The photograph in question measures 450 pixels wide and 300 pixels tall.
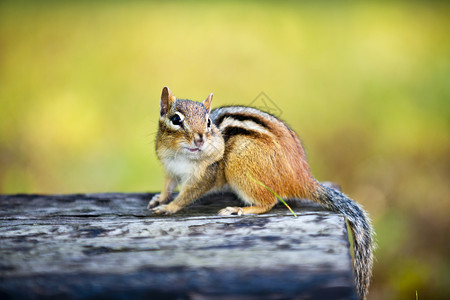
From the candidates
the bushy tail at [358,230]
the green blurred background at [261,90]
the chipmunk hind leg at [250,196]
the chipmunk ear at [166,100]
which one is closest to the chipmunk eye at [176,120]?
the chipmunk ear at [166,100]

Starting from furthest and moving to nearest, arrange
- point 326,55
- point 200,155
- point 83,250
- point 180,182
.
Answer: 1. point 326,55
2. point 180,182
3. point 200,155
4. point 83,250

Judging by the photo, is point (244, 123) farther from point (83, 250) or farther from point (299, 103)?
point (299, 103)

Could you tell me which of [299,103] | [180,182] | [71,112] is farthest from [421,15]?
[180,182]

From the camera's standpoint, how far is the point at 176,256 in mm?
1897

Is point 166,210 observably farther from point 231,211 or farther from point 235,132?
point 235,132

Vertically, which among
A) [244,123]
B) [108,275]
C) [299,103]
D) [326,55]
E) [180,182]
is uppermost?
[326,55]

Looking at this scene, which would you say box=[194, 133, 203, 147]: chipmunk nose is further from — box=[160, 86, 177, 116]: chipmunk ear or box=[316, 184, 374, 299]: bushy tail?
box=[316, 184, 374, 299]: bushy tail

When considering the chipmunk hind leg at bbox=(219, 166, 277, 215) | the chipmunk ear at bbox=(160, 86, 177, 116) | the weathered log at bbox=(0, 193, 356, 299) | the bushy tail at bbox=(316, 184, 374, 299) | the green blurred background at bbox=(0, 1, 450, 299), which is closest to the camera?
the weathered log at bbox=(0, 193, 356, 299)

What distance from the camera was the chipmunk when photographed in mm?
2543

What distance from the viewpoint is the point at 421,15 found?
23.1 ft

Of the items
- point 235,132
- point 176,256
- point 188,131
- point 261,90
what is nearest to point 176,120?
point 188,131

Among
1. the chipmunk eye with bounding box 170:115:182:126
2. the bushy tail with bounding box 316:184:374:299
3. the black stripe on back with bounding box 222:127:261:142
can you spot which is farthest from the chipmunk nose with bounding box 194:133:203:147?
the bushy tail with bounding box 316:184:374:299

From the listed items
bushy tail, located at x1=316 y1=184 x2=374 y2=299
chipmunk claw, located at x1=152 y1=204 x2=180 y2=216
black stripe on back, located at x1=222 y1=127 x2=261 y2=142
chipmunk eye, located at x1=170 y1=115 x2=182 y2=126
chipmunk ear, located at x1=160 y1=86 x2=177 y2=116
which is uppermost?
chipmunk ear, located at x1=160 y1=86 x2=177 y2=116

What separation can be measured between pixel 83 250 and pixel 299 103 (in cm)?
435
